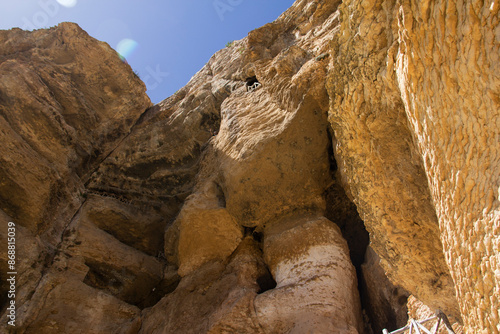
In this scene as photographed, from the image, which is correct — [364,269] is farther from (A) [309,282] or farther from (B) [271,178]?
(B) [271,178]

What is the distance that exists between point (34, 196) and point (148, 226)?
127 inches

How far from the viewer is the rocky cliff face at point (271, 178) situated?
3133mm

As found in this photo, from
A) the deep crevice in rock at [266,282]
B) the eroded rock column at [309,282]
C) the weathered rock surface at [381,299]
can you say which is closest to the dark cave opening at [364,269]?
the weathered rock surface at [381,299]

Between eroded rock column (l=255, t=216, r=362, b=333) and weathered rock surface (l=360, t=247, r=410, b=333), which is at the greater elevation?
eroded rock column (l=255, t=216, r=362, b=333)

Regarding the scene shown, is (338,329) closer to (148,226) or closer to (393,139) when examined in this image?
(393,139)

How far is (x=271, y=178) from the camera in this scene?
802cm

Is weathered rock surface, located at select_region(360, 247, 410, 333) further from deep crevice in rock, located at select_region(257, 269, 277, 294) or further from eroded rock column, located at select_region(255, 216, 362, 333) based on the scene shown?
deep crevice in rock, located at select_region(257, 269, 277, 294)

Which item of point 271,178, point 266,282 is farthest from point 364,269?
point 271,178

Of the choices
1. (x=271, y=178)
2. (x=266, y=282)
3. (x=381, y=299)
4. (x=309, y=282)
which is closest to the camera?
(x=309, y=282)

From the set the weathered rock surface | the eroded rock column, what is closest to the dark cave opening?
the weathered rock surface

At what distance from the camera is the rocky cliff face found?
3.13 metres

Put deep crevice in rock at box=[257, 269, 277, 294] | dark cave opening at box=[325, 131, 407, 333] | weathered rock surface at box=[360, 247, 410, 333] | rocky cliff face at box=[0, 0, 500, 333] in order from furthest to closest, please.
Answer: deep crevice in rock at box=[257, 269, 277, 294] < dark cave opening at box=[325, 131, 407, 333] < weathered rock surface at box=[360, 247, 410, 333] < rocky cliff face at box=[0, 0, 500, 333]

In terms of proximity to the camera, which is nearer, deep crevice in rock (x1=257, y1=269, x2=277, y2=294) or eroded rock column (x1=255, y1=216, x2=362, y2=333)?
eroded rock column (x1=255, y1=216, x2=362, y2=333)

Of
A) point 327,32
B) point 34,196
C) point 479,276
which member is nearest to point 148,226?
point 34,196
